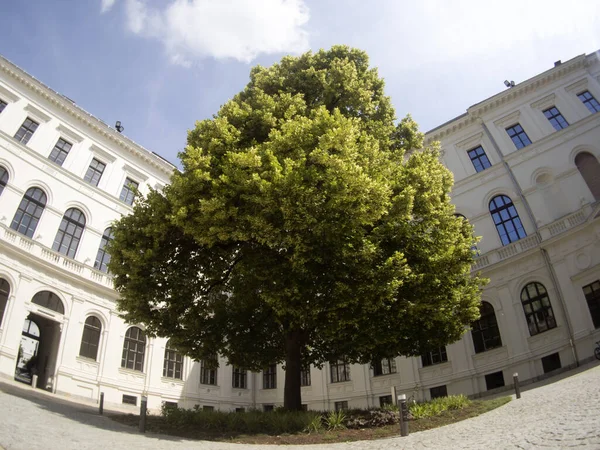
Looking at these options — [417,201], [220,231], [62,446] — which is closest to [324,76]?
[417,201]

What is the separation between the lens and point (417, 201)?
13.0 metres

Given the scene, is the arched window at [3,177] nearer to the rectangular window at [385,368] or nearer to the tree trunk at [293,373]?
the tree trunk at [293,373]

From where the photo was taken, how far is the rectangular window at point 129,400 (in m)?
22.3

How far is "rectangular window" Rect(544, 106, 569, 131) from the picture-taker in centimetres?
2518

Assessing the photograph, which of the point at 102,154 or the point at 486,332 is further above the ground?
the point at 102,154

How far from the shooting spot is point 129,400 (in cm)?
2253

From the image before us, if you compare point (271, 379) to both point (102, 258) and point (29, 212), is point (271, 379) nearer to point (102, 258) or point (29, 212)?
point (102, 258)

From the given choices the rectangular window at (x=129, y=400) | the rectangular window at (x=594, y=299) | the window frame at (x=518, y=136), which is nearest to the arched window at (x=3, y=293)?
the rectangular window at (x=129, y=400)

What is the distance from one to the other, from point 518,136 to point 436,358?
48.1 ft

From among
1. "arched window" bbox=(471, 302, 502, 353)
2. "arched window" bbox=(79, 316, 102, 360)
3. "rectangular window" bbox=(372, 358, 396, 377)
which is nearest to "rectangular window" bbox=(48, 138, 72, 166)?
"arched window" bbox=(79, 316, 102, 360)

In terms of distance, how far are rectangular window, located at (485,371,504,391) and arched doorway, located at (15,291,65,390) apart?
70.7ft

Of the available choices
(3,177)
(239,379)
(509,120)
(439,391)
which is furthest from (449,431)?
(3,177)

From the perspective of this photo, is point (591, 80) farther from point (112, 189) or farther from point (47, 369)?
point (47, 369)

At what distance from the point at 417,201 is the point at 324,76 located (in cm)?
625
